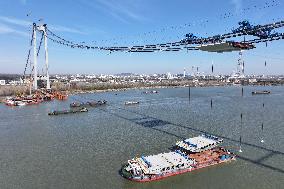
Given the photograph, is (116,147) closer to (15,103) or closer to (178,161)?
(178,161)

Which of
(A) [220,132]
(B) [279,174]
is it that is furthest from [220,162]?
(A) [220,132]

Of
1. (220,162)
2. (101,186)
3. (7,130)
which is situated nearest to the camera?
(101,186)

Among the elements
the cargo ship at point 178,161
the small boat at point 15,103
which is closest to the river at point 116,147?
the cargo ship at point 178,161

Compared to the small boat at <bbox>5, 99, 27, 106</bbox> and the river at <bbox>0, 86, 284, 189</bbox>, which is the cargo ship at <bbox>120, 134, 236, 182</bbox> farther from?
the small boat at <bbox>5, 99, 27, 106</bbox>

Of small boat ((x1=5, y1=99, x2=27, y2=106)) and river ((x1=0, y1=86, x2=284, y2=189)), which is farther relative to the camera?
small boat ((x1=5, y1=99, x2=27, y2=106))

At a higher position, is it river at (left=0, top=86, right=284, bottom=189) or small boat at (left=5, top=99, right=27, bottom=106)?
small boat at (left=5, top=99, right=27, bottom=106)

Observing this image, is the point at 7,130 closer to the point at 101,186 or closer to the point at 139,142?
the point at 139,142

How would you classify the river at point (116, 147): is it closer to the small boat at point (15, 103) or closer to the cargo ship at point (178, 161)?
the cargo ship at point (178, 161)

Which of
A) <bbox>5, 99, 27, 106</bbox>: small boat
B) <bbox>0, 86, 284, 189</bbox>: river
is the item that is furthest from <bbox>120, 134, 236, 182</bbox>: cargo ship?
<bbox>5, 99, 27, 106</bbox>: small boat
